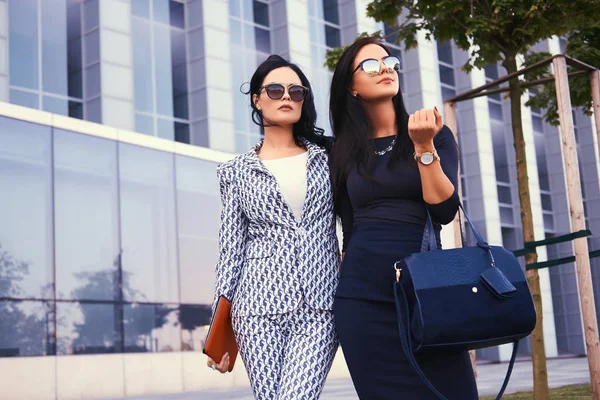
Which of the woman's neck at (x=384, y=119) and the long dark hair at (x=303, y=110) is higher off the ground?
the long dark hair at (x=303, y=110)

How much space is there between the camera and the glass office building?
15.4 metres

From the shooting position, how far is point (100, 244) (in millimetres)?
16766

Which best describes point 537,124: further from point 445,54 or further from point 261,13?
point 261,13

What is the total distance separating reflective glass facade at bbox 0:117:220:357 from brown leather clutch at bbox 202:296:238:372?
12361 millimetres

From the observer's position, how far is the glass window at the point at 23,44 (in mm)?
17297

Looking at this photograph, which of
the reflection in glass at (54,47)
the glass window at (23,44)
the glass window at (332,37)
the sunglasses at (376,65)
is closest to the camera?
the sunglasses at (376,65)

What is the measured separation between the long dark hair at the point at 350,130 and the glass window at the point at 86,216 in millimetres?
13331

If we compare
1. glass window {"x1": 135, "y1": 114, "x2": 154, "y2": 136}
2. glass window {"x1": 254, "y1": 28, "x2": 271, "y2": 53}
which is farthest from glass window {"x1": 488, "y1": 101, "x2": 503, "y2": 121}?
glass window {"x1": 135, "y1": 114, "x2": 154, "y2": 136}

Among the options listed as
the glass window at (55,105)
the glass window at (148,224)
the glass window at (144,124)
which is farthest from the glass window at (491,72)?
the glass window at (55,105)

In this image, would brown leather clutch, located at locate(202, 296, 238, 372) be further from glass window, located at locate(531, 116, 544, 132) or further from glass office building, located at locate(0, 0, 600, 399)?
glass window, located at locate(531, 116, 544, 132)

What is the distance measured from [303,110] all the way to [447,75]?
27.4m

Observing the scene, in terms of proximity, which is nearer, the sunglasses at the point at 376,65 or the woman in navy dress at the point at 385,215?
the woman in navy dress at the point at 385,215

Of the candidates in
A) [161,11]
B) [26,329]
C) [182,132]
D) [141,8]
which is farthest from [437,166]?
[161,11]

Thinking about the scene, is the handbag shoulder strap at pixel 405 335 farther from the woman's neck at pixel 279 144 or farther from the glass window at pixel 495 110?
the glass window at pixel 495 110
